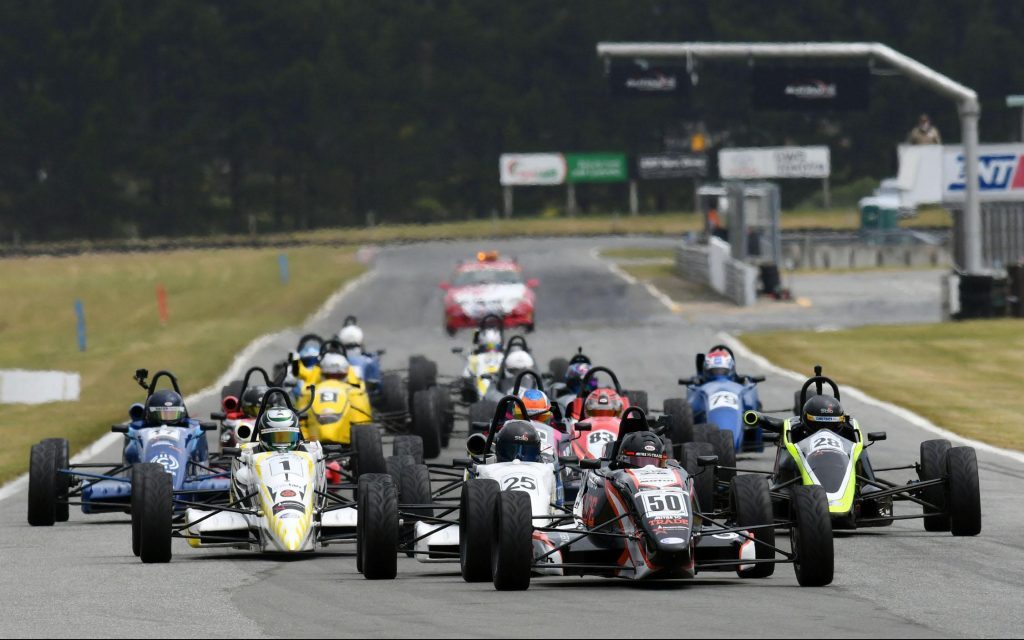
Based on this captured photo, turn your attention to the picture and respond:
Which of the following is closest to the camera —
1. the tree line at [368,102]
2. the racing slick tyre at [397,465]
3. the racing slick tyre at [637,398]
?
the racing slick tyre at [397,465]

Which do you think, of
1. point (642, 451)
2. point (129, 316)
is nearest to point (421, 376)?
point (642, 451)

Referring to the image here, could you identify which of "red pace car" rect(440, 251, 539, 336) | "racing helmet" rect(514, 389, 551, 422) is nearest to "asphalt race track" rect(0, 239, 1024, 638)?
"racing helmet" rect(514, 389, 551, 422)

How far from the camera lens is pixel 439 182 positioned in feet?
391

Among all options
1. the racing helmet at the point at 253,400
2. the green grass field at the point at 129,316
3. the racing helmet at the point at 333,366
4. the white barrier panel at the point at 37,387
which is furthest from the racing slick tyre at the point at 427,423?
the white barrier panel at the point at 37,387

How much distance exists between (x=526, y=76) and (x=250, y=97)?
18.5m

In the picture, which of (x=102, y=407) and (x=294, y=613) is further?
(x=102, y=407)

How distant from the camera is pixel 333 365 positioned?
77.9ft

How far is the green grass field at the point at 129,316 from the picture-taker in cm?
3344

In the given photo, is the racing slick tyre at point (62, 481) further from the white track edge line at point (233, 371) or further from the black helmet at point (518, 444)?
the black helmet at point (518, 444)

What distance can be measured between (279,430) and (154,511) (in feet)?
6.54

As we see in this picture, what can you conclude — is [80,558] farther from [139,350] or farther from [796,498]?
[139,350]

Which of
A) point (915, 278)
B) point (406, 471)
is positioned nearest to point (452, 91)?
point (915, 278)

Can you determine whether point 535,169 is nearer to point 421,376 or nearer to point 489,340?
point 421,376

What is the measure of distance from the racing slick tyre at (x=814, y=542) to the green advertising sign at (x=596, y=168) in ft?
317
